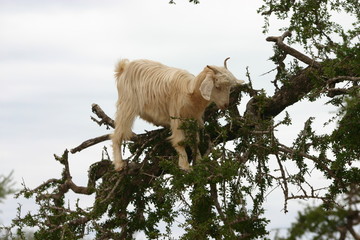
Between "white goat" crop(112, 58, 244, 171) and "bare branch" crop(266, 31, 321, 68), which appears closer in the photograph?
"white goat" crop(112, 58, 244, 171)

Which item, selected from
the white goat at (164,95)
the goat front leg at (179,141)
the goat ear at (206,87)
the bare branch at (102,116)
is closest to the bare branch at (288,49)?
the white goat at (164,95)

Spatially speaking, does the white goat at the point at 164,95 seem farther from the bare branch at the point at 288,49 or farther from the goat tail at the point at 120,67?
the bare branch at the point at 288,49

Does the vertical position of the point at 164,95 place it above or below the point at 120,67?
below

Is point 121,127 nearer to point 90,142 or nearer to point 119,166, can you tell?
point 119,166

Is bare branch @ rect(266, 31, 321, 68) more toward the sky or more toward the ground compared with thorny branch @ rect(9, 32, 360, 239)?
more toward the sky

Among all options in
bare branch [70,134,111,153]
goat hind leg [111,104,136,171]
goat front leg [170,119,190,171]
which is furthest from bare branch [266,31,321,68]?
bare branch [70,134,111,153]

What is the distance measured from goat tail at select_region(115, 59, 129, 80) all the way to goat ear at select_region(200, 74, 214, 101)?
1.32m

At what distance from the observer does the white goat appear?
7.65m

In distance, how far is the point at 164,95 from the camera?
802cm

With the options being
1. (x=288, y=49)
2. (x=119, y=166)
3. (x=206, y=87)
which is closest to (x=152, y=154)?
(x=119, y=166)

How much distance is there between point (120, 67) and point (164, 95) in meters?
0.79

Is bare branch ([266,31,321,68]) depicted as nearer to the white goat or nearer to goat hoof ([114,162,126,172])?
the white goat

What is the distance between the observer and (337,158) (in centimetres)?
710

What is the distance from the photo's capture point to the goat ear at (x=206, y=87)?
7453 millimetres
